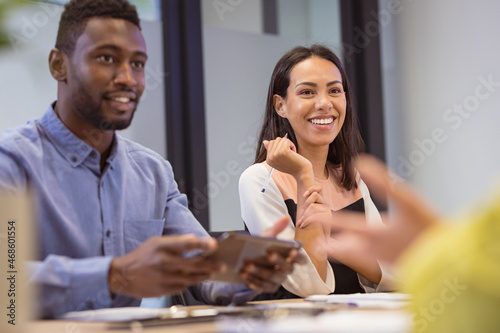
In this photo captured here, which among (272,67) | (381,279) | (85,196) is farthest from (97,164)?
(272,67)

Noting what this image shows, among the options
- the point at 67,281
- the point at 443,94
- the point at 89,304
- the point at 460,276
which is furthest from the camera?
the point at 443,94

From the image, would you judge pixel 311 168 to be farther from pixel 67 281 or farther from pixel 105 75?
pixel 67 281

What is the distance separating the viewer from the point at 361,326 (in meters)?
0.51

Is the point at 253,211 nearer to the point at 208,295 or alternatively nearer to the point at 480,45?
the point at 208,295

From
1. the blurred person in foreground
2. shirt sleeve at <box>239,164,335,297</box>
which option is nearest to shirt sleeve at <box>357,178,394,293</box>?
shirt sleeve at <box>239,164,335,297</box>

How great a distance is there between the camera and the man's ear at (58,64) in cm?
160

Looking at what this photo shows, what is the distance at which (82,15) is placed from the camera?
157cm

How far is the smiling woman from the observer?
189 centimetres

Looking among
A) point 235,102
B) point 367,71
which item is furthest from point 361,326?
point 367,71

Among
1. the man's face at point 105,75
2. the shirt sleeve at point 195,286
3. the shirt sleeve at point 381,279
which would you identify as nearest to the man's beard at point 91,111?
the man's face at point 105,75

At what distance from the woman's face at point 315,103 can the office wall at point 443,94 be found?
4.49ft

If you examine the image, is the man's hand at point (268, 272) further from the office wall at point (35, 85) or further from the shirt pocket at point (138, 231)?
the office wall at point (35, 85)

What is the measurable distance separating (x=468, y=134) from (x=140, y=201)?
2505 millimetres

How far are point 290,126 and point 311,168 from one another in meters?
0.43
